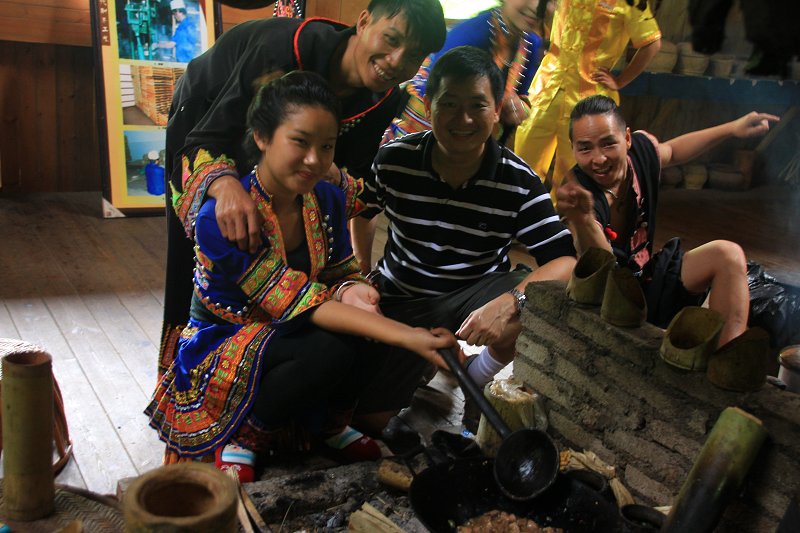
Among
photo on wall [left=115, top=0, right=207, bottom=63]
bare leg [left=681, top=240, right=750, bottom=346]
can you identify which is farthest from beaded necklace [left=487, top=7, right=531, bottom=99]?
photo on wall [left=115, top=0, right=207, bottom=63]

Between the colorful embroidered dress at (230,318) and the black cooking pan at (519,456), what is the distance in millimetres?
487

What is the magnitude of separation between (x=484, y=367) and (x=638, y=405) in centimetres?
65

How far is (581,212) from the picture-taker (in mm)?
2283

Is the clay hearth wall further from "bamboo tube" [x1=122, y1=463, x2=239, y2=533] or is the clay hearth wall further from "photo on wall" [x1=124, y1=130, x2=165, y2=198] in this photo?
"photo on wall" [x1=124, y1=130, x2=165, y2=198]

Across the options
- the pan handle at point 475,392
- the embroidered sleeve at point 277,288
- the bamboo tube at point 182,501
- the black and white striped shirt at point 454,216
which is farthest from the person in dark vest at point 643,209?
the bamboo tube at point 182,501

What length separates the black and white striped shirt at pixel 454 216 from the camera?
2.32m

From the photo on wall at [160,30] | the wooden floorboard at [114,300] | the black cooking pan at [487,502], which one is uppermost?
the photo on wall at [160,30]

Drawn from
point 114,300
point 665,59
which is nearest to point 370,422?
point 665,59

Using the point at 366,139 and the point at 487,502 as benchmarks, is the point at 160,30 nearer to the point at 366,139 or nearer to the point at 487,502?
the point at 366,139

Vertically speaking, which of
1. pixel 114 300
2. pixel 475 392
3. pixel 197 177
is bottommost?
pixel 114 300

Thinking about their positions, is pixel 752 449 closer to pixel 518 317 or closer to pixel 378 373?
pixel 518 317

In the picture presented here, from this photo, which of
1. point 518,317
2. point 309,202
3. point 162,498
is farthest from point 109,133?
point 162,498

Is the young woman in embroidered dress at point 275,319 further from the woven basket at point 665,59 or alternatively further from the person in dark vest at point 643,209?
the woven basket at point 665,59

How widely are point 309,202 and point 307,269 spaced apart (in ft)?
0.61
